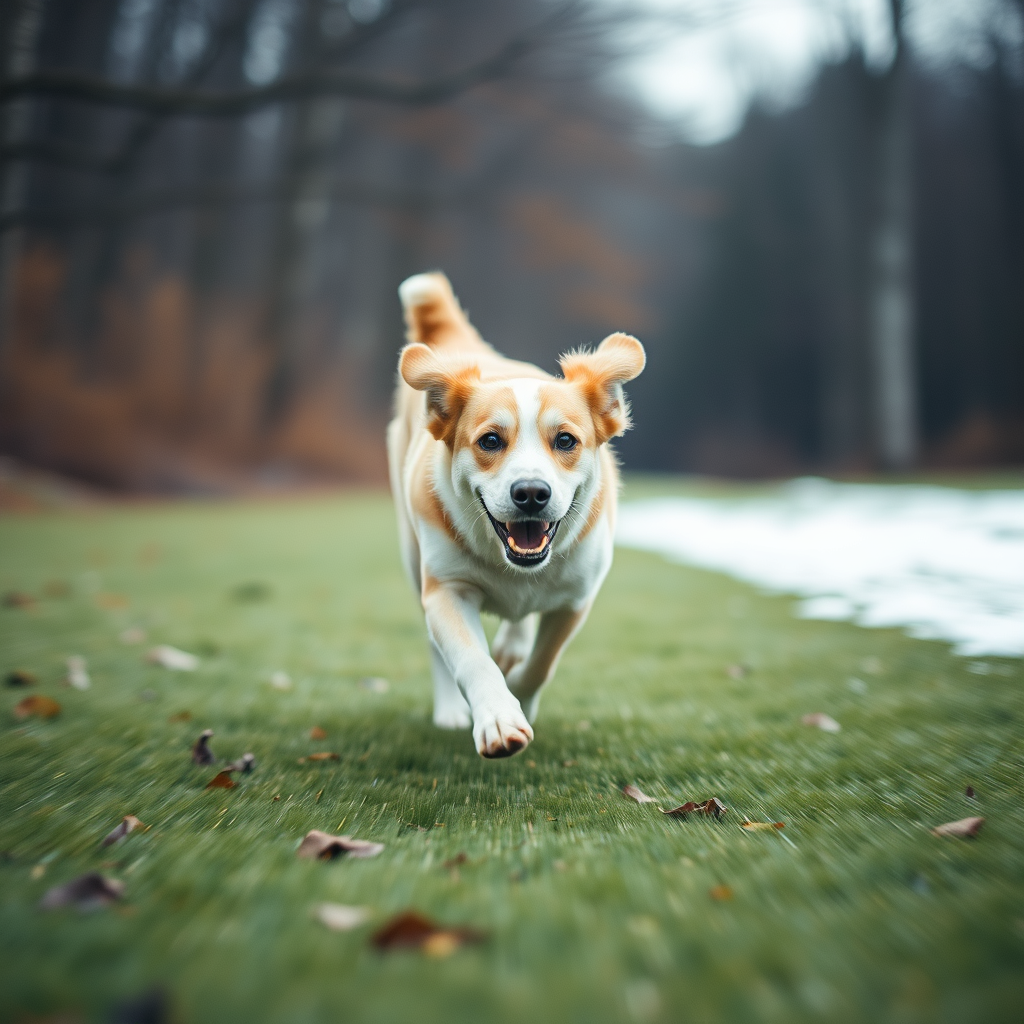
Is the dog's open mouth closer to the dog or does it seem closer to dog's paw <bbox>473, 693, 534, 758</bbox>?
the dog

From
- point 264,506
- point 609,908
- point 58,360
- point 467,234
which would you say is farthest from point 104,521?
point 467,234

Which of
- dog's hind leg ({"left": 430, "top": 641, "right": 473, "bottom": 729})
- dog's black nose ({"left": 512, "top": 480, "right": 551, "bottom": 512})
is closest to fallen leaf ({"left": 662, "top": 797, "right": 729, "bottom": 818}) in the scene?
dog's black nose ({"left": 512, "top": 480, "right": 551, "bottom": 512})

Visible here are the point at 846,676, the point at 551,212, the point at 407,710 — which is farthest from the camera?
the point at 551,212

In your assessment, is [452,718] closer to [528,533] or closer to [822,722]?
[528,533]

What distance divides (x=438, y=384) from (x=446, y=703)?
116cm

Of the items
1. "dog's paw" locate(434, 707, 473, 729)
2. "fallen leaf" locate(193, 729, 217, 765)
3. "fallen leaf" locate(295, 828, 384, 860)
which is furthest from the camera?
"dog's paw" locate(434, 707, 473, 729)

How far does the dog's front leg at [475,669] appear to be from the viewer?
192 centimetres

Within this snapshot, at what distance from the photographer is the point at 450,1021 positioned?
105 cm

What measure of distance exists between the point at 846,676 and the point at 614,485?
1.46 metres

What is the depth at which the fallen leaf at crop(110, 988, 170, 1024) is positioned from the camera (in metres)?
1.06

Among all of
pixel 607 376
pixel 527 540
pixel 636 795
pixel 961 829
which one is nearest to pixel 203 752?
pixel 527 540

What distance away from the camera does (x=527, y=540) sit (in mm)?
2270

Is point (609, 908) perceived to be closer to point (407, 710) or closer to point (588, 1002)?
point (588, 1002)

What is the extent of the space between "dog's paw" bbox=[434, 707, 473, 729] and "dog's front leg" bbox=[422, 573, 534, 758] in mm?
572
